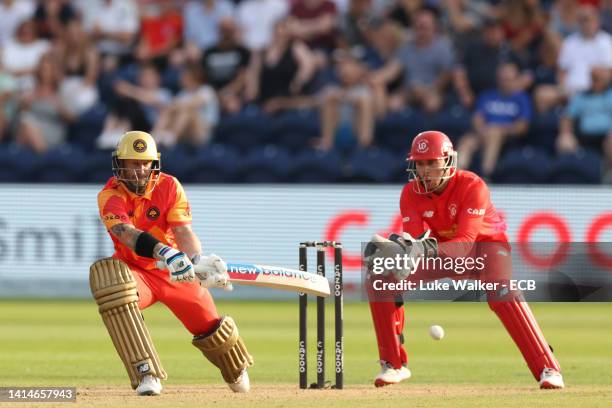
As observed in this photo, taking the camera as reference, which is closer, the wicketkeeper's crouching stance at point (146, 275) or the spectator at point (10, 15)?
the wicketkeeper's crouching stance at point (146, 275)

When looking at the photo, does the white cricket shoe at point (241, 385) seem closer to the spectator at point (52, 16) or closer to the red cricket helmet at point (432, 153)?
the red cricket helmet at point (432, 153)

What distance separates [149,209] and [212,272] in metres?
0.88

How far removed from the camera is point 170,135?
60.4 feet

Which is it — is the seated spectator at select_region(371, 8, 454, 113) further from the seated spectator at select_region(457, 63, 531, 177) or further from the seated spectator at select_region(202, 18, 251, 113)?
the seated spectator at select_region(202, 18, 251, 113)

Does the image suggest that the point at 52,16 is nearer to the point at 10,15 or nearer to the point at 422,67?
the point at 10,15

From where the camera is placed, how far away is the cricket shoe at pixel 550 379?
A: 881 cm

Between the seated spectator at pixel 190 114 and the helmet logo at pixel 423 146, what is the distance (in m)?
9.51

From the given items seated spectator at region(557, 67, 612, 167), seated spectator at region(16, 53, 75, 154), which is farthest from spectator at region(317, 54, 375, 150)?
seated spectator at region(16, 53, 75, 154)

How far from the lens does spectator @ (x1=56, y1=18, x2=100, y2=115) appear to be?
19359 millimetres

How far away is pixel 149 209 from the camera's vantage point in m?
8.89

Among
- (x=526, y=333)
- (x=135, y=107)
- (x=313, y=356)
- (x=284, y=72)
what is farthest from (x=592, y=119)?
(x=526, y=333)

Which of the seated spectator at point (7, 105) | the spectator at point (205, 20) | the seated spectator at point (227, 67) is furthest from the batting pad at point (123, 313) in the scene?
the spectator at point (205, 20)

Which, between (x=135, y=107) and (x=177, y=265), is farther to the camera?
(x=135, y=107)

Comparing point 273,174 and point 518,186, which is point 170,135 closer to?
point 273,174
